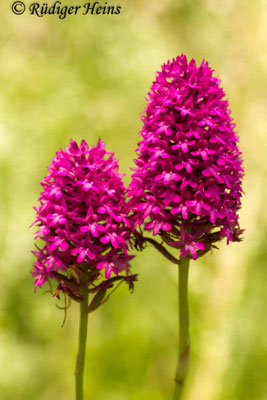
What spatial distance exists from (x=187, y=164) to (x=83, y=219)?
0.24 metres

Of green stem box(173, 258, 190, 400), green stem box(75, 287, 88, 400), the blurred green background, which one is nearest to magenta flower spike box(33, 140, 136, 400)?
green stem box(75, 287, 88, 400)

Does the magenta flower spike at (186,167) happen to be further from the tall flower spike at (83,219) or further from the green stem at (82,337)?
the green stem at (82,337)

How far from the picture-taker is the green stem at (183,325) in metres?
1.44

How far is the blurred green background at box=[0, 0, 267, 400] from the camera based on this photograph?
2.24 m

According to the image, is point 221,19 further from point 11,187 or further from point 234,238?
point 234,238

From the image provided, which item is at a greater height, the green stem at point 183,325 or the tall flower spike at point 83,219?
the tall flower spike at point 83,219

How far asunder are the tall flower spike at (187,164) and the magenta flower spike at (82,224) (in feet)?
0.20

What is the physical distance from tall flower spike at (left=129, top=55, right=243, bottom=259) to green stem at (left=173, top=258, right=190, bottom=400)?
0.13 feet

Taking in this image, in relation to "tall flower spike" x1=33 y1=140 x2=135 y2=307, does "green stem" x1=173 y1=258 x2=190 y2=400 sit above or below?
below

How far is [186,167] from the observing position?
1.33 meters

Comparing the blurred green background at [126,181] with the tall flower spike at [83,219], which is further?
the blurred green background at [126,181]

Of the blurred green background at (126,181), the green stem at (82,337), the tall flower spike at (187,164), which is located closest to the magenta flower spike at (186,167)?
the tall flower spike at (187,164)

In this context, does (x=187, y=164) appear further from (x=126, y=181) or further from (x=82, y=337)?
(x=126, y=181)

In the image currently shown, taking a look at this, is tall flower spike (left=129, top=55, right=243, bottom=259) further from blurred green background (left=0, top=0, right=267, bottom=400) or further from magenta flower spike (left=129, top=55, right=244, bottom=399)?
blurred green background (left=0, top=0, right=267, bottom=400)
